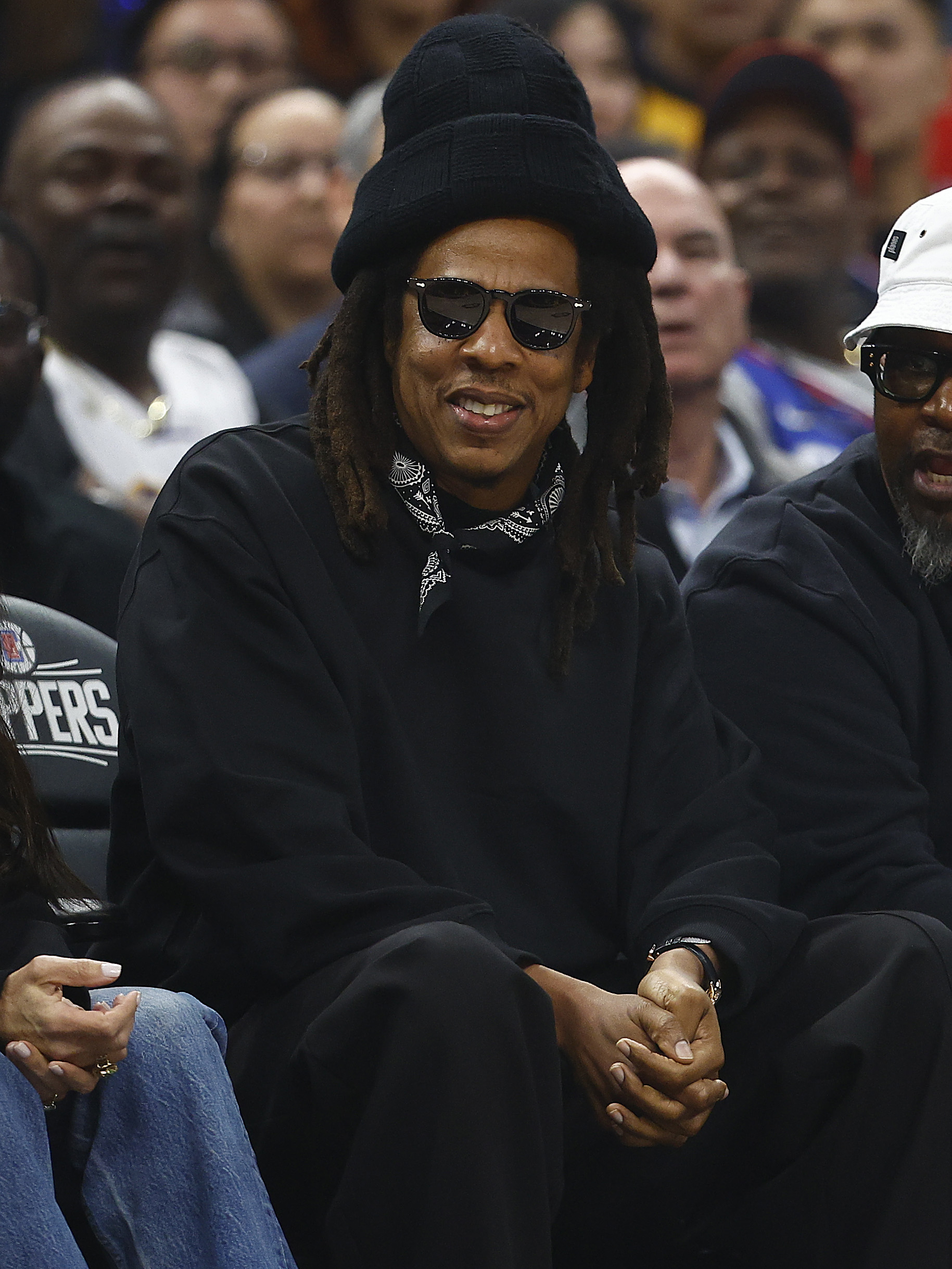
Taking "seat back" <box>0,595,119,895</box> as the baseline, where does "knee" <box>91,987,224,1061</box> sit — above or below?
below

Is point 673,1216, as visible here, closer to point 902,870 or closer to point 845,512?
point 902,870

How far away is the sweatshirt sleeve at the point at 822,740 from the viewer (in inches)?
A: 125

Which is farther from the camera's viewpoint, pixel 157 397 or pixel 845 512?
pixel 157 397

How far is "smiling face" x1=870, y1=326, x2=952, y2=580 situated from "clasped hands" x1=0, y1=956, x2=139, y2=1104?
63.2 inches

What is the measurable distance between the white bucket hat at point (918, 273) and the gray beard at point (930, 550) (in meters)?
0.31

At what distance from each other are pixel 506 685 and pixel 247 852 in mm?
489

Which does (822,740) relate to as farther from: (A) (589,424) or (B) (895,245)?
(B) (895,245)

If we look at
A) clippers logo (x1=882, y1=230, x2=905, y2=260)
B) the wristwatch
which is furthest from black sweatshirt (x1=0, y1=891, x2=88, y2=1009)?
clippers logo (x1=882, y1=230, x2=905, y2=260)

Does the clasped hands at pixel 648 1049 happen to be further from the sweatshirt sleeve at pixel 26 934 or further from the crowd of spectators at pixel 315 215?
the crowd of spectators at pixel 315 215

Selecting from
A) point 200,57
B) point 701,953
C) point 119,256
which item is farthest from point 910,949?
point 200,57

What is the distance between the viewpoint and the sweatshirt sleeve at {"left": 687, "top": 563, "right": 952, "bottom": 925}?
319 cm

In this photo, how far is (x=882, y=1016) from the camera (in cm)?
282

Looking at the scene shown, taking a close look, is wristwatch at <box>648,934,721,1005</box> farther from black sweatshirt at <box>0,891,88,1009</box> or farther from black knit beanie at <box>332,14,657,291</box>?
black knit beanie at <box>332,14,657,291</box>

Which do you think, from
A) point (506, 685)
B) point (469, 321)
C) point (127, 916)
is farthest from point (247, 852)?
point (469, 321)
